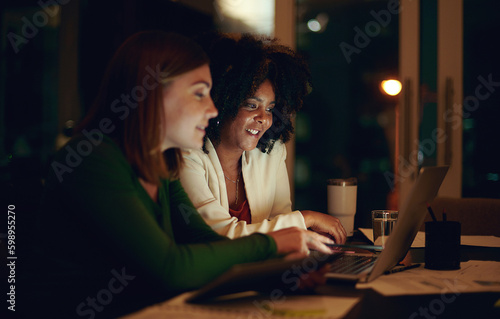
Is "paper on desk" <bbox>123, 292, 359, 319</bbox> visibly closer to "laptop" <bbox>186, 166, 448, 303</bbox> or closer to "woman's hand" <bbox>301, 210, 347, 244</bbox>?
"laptop" <bbox>186, 166, 448, 303</bbox>

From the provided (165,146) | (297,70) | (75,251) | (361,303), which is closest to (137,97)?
(165,146)

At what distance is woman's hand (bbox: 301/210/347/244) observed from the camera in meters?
1.48

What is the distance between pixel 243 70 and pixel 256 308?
3.99 feet

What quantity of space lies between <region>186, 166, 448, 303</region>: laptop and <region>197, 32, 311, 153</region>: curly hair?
0.81 meters

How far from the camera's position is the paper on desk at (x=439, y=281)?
92cm

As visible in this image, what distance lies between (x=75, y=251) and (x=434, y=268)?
0.82m

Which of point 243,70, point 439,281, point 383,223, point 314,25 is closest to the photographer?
point 439,281

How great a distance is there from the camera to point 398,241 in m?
1.02

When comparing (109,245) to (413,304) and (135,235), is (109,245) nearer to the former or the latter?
(135,235)

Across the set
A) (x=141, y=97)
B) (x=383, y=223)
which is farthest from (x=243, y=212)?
Answer: (x=141, y=97)

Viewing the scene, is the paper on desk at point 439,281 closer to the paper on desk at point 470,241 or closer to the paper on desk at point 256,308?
the paper on desk at point 256,308

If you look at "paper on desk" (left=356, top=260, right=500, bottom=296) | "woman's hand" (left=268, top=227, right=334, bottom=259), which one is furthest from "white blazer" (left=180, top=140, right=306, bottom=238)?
"paper on desk" (left=356, top=260, right=500, bottom=296)

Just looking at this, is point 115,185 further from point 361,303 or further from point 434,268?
point 434,268

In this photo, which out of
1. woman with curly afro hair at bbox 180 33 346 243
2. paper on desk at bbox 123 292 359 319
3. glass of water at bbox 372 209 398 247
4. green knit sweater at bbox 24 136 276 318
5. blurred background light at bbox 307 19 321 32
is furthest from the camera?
blurred background light at bbox 307 19 321 32
